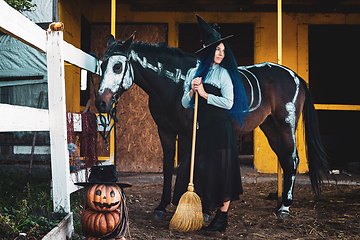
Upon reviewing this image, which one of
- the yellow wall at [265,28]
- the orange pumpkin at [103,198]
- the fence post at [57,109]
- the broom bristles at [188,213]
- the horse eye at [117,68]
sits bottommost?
the broom bristles at [188,213]

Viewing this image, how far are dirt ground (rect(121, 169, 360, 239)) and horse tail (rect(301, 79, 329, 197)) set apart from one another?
0.35 meters

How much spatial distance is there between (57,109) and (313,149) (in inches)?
119

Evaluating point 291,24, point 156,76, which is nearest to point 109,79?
point 156,76

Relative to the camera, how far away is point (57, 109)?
2.26m

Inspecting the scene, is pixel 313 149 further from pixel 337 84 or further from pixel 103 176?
pixel 337 84

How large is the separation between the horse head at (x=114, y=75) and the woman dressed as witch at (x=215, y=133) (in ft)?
2.53

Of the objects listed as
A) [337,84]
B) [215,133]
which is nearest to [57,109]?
[215,133]

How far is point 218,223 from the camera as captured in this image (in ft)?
9.05

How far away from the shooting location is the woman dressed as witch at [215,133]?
8.92 ft

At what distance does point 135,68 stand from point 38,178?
260 cm

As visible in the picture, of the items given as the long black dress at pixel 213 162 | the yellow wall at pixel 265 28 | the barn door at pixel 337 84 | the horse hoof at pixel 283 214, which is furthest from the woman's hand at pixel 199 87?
the barn door at pixel 337 84

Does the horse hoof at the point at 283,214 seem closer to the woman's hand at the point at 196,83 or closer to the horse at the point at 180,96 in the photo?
the horse at the point at 180,96

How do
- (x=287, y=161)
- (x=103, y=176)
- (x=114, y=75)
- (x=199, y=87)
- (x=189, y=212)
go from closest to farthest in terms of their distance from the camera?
(x=103, y=176) < (x=189, y=212) < (x=199, y=87) < (x=114, y=75) < (x=287, y=161)

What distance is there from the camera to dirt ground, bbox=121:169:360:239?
108 inches
